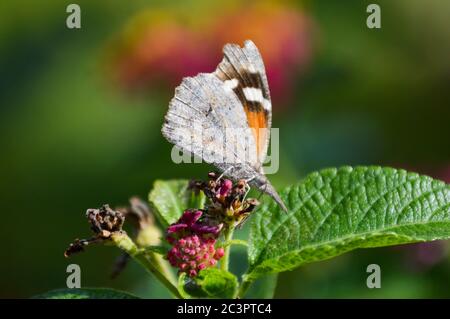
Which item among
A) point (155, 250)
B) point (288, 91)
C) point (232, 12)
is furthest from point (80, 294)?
point (232, 12)

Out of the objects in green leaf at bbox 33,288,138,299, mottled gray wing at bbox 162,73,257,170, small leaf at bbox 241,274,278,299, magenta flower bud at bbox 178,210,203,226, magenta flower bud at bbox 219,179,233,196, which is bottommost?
small leaf at bbox 241,274,278,299

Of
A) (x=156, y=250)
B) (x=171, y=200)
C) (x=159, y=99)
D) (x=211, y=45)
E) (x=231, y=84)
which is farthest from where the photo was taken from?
(x=159, y=99)

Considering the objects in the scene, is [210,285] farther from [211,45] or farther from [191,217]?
[211,45]

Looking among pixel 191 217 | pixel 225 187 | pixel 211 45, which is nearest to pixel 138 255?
pixel 191 217

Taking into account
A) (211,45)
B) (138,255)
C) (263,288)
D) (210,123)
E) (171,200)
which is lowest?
(263,288)

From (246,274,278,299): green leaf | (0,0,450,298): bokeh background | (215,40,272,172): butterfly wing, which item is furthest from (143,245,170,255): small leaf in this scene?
(0,0,450,298): bokeh background

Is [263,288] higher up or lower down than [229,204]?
lower down

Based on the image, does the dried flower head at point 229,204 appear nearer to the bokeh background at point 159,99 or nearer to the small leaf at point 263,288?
the small leaf at point 263,288

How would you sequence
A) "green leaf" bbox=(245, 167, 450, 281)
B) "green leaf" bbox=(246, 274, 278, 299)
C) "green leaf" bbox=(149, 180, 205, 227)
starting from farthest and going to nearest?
"green leaf" bbox=(246, 274, 278, 299), "green leaf" bbox=(149, 180, 205, 227), "green leaf" bbox=(245, 167, 450, 281)

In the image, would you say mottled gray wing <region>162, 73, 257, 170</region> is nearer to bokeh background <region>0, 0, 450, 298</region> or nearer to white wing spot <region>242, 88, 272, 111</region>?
white wing spot <region>242, 88, 272, 111</region>
